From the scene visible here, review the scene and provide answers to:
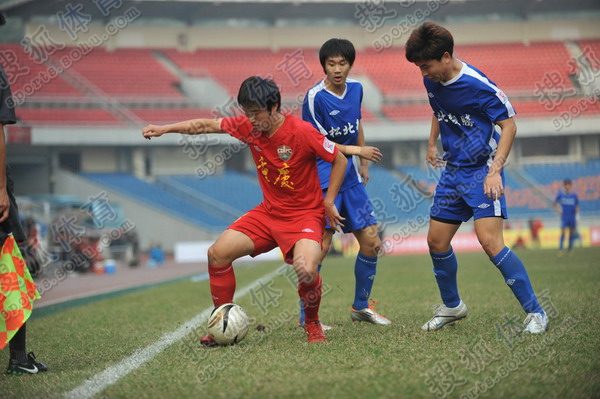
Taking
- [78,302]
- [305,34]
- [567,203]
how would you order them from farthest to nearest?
[305,34]
[567,203]
[78,302]

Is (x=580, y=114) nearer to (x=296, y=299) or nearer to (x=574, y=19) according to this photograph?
(x=574, y=19)

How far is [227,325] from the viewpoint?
6.02 m

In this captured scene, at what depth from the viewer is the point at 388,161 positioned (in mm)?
44281

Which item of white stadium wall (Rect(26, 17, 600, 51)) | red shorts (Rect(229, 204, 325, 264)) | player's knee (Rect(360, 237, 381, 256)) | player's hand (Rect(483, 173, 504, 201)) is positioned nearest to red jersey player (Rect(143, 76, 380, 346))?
red shorts (Rect(229, 204, 325, 264))

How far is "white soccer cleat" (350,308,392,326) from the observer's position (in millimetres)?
7244

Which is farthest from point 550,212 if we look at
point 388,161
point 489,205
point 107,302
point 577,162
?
point 489,205

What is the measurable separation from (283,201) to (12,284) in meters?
2.07

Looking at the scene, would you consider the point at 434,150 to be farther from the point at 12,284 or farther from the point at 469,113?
the point at 12,284

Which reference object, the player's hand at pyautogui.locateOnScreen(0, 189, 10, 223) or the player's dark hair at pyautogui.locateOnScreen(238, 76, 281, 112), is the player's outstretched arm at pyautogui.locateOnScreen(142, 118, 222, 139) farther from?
the player's hand at pyautogui.locateOnScreen(0, 189, 10, 223)

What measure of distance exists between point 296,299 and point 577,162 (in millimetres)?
34595

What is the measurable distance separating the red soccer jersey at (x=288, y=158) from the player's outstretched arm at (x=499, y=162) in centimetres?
118

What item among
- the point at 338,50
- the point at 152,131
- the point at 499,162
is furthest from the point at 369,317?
the point at 152,131

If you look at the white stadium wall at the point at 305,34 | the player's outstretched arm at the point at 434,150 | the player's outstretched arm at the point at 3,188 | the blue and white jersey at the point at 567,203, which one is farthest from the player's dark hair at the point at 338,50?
the white stadium wall at the point at 305,34

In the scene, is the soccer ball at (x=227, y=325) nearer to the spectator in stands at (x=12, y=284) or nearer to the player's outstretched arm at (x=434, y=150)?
the spectator in stands at (x=12, y=284)
